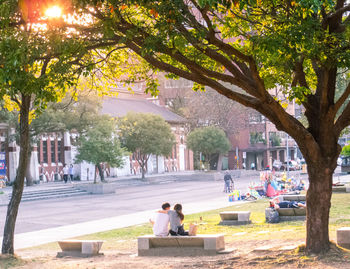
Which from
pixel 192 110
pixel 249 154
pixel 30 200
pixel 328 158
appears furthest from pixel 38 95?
pixel 249 154

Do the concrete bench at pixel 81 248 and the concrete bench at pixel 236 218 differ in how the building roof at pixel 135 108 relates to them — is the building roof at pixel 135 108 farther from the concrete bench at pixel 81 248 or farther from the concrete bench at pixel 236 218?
the concrete bench at pixel 81 248

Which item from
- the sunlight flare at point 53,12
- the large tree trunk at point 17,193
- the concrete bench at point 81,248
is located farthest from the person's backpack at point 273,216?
the sunlight flare at point 53,12

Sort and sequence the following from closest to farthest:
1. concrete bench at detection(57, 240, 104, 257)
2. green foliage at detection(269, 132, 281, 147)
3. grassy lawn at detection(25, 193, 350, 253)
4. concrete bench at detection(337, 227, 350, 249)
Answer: concrete bench at detection(337, 227, 350, 249), concrete bench at detection(57, 240, 104, 257), grassy lawn at detection(25, 193, 350, 253), green foliage at detection(269, 132, 281, 147)

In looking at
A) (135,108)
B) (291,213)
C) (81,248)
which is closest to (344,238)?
(81,248)

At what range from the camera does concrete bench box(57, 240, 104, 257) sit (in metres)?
15.2

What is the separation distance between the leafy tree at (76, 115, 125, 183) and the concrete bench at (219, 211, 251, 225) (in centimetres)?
2468

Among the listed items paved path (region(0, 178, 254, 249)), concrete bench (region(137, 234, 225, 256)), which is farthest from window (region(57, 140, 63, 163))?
concrete bench (region(137, 234, 225, 256))

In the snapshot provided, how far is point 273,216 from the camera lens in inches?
826

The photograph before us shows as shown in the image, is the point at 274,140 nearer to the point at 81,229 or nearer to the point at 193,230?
the point at 81,229

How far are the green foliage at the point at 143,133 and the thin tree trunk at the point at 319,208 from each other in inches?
1680

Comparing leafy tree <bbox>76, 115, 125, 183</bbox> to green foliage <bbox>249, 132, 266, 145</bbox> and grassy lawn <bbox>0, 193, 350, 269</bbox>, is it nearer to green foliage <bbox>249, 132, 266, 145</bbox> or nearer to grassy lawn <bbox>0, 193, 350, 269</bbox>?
grassy lawn <bbox>0, 193, 350, 269</bbox>

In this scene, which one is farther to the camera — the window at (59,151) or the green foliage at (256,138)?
the green foliage at (256,138)

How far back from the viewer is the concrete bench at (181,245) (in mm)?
13859

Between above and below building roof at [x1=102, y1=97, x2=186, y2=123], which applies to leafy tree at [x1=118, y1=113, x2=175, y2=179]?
below
